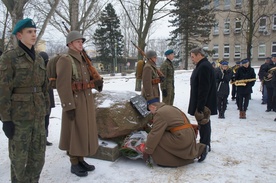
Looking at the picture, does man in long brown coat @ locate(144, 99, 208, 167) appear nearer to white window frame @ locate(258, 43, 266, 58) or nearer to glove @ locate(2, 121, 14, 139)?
glove @ locate(2, 121, 14, 139)

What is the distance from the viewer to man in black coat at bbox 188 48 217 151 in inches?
185

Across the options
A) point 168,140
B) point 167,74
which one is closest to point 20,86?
point 168,140

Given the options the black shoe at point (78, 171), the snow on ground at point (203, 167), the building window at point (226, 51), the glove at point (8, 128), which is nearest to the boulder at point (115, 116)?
the snow on ground at point (203, 167)

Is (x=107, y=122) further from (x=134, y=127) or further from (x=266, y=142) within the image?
(x=266, y=142)

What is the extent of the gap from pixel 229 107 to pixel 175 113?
20.8 ft

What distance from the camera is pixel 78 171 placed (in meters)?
3.99

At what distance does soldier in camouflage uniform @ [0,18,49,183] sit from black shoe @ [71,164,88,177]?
2.64 ft

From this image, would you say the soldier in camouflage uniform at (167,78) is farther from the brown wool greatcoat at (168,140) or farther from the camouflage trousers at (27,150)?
the camouflage trousers at (27,150)

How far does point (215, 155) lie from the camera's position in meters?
4.95

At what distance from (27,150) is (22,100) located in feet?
2.08

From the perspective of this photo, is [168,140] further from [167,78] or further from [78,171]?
[167,78]

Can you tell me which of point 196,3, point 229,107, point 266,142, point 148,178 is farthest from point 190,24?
point 148,178

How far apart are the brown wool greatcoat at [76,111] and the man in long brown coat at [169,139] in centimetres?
98

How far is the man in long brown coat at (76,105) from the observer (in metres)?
3.76
